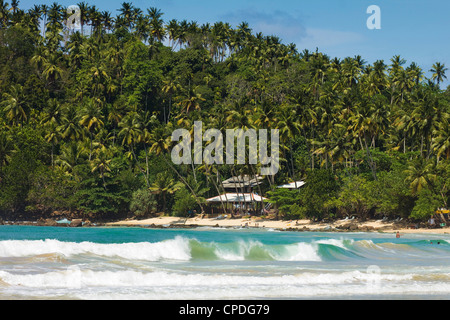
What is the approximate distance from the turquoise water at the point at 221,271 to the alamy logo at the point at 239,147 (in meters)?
29.9

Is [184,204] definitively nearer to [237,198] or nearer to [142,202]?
[142,202]

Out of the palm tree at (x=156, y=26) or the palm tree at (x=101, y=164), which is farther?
the palm tree at (x=156, y=26)

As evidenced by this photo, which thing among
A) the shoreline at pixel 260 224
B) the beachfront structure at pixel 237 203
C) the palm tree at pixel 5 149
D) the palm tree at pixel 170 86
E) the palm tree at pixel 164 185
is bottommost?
the shoreline at pixel 260 224

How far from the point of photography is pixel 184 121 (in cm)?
7381

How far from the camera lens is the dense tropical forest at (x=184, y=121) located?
57969mm

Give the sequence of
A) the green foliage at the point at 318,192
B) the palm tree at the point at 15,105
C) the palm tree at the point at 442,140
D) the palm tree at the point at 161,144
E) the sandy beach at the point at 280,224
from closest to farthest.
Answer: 1. the palm tree at the point at 442,140
2. the sandy beach at the point at 280,224
3. the green foliage at the point at 318,192
4. the palm tree at the point at 161,144
5. the palm tree at the point at 15,105

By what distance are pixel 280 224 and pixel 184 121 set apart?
71.0ft

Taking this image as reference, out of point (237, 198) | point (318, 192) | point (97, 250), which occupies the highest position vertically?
point (318, 192)

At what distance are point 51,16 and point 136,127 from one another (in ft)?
148

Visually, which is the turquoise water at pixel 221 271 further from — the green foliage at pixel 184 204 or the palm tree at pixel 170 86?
the palm tree at pixel 170 86

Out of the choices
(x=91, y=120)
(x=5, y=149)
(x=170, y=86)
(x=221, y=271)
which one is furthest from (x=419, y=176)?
(x=5, y=149)

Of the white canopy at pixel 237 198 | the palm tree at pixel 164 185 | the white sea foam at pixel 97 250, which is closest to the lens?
the white sea foam at pixel 97 250

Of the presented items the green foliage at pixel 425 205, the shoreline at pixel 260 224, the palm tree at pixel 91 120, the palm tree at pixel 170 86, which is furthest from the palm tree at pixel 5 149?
the green foliage at pixel 425 205

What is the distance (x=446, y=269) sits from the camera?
82.7ft
